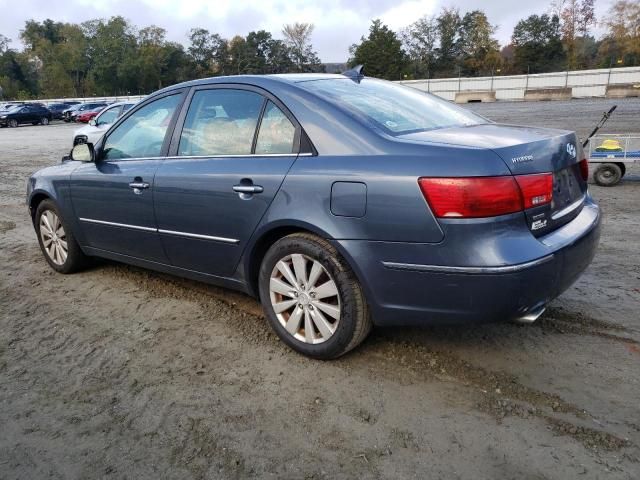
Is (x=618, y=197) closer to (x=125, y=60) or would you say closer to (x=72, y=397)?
(x=72, y=397)

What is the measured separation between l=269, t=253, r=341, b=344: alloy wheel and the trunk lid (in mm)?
918

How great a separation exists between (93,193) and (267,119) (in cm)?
187

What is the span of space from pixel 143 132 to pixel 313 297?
2.08 metres

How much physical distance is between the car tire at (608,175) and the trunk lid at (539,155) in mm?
5678

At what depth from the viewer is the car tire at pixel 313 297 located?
9.95 ft

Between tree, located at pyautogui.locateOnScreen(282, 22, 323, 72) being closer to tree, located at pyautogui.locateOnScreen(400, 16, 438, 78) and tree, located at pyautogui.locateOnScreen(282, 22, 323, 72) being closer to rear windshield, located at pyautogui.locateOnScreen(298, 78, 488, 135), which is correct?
tree, located at pyautogui.locateOnScreen(400, 16, 438, 78)

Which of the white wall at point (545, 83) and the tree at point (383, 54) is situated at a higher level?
the tree at point (383, 54)

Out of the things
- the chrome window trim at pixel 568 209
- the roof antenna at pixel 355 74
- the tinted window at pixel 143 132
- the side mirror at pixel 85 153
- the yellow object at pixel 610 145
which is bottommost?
the yellow object at pixel 610 145

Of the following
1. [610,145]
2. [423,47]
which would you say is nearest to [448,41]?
[423,47]

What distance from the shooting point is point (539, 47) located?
76938 mm

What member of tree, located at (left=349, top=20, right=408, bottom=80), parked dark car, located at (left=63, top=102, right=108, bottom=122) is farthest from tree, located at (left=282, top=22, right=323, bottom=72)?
parked dark car, located at (left=63, top=102, right=108, bottom=122)

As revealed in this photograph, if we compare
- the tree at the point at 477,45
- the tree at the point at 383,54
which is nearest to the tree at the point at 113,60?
→ the tree at the point at 383,54

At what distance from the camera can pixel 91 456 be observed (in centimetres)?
253

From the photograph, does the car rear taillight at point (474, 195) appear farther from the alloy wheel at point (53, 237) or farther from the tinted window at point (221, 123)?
the alloy wheel at point (53, 237)
